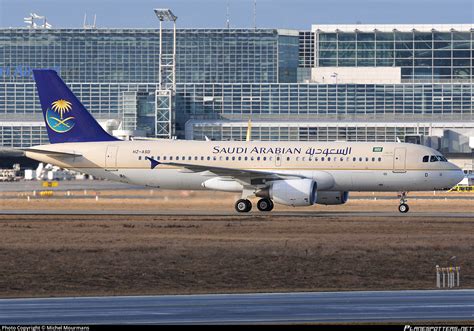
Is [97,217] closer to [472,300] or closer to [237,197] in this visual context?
[237,197]

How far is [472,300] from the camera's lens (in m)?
28.6

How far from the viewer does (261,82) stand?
16812 cm

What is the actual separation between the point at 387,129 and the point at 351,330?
399ft

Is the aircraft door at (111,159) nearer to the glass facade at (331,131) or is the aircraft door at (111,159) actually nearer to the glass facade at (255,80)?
the glass facade at (255,80)

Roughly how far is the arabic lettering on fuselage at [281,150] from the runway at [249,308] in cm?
3093

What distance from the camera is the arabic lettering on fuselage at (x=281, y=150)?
61.6 m

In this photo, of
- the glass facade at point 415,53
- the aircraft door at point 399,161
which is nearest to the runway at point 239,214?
the aircraft door at point 399,161

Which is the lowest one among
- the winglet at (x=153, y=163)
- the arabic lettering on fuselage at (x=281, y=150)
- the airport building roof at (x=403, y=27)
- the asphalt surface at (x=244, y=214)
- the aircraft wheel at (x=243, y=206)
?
the asphalt surface at (x=244, y=214)

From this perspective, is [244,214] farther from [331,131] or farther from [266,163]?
[331,131]

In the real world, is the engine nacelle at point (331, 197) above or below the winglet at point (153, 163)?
below

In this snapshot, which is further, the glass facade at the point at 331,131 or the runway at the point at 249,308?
the glass facade at the point at 331,131

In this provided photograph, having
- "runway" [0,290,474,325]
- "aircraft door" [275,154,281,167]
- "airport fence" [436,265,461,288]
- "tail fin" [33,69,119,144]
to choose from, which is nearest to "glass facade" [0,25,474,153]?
"tail fin" [33,69,119,144]

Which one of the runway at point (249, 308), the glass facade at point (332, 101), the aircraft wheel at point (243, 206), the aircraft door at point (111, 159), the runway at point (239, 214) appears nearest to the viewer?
the runway at point (249, 308)

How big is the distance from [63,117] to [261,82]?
10484cm
